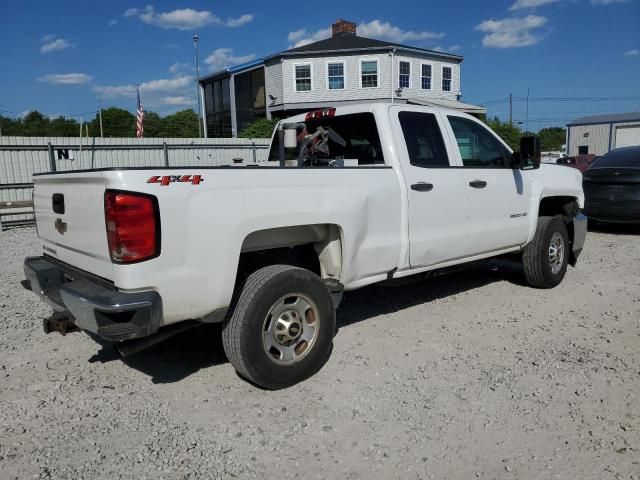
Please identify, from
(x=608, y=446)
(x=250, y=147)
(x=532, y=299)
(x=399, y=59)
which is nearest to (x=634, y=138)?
(x=399, y=59)

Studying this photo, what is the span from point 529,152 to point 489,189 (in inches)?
25.5

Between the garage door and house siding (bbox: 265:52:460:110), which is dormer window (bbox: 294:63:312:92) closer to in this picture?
house siding (bbox: 265:52:460:110)

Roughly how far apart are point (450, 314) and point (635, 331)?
5.22 feet

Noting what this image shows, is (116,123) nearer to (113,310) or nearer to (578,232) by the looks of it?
(578,232)

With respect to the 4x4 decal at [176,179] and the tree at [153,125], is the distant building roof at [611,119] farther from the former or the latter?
the 4x4 decal at [176,179]

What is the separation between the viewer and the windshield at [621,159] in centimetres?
1005

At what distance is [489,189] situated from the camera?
204 inches

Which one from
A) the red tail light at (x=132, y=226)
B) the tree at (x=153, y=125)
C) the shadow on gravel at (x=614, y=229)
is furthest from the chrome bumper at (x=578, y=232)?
the tree at (x=153, y=125)

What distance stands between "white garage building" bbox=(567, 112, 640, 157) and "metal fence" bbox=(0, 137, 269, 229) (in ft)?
124

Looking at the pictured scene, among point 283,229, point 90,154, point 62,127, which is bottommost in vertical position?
point 283,229

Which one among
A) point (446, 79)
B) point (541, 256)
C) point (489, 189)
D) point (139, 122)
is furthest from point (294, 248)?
point (446, 79)

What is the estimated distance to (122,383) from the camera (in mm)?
3875

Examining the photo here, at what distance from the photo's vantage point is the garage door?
147 feet

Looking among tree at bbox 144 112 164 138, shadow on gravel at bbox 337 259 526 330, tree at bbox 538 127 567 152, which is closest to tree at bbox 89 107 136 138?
tree at bbox 144 112 164 138
